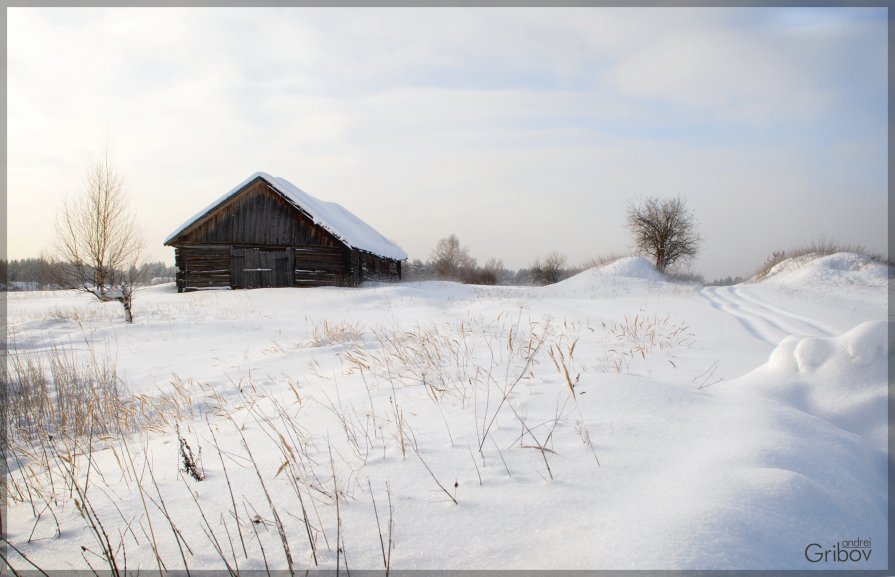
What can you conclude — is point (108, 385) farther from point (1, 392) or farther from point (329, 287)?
point (329, 287)

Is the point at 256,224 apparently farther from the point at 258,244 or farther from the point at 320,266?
the point at 320,266

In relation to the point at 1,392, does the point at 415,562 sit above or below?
above

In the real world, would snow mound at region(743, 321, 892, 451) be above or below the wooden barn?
below

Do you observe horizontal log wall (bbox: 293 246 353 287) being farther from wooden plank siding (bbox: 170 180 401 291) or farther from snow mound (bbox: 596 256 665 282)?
snow mound (bbox: 596 256 665 282)

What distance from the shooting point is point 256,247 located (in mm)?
20297

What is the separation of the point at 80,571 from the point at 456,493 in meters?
1.50

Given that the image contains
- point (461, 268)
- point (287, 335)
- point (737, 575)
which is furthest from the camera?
point (461, 268)

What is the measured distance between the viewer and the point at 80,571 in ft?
5.74

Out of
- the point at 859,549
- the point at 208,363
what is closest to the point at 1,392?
the point at 208,363

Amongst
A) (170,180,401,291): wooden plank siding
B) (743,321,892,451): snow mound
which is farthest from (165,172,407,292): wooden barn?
(743,321,892,451): snow mound

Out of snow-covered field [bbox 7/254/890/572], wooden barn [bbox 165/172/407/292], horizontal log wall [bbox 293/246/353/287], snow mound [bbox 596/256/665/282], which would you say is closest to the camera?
snow-covered field [bbox 7/254/890/572]

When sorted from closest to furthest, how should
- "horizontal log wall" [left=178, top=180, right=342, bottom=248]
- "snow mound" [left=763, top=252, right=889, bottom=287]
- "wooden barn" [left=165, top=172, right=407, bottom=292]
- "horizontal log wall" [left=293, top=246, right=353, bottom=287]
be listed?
1. "snow mound" [left=763, top=252, right=889, bottom=287]
2. "wooden barn" [left=165, top=172, right=407, bottom=292]
3. "horizontal log wall" [left=178, top=180, right=342, bottom=248]
4. "horizontal log wall" [left=293, top=246, right=353, bottom=287]

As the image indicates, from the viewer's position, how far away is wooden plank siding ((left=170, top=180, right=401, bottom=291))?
20.0 metres

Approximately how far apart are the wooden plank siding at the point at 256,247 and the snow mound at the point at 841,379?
735 inches
